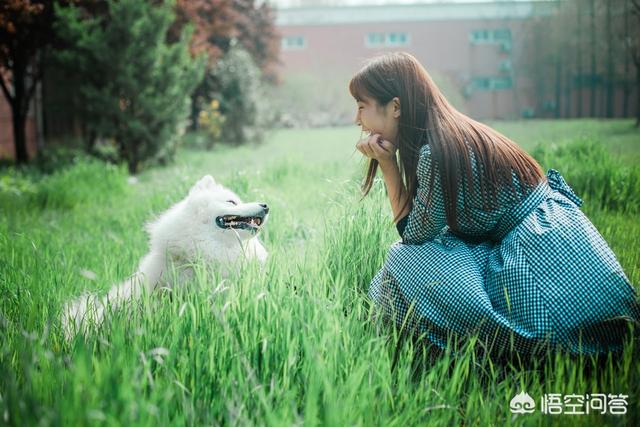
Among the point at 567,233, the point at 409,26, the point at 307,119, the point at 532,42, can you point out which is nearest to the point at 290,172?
the point at 567,233

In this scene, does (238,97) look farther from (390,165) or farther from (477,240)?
(477,240)

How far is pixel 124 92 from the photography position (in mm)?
9602

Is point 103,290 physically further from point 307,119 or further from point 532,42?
point 307,119

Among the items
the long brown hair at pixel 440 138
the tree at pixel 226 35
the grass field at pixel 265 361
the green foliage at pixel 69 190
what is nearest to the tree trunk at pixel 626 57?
the grass field at pixel 265 361

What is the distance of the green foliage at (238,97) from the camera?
627 inches

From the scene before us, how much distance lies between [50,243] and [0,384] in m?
2.53

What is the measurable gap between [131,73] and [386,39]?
69.4 feet

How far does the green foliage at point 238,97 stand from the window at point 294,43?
14.0m

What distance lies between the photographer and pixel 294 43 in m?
30.0

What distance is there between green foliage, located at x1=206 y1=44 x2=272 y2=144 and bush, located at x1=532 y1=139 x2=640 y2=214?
11.3 metres

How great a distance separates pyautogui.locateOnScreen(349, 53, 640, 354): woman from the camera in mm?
2021

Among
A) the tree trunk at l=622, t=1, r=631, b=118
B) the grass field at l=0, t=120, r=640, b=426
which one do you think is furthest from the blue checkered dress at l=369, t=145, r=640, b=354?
the tree trunk at l=622, t=1, r=631, b=118

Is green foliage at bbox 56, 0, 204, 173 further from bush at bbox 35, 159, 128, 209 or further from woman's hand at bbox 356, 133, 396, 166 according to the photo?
woman's hand at bbox 356, 133, 396, 166

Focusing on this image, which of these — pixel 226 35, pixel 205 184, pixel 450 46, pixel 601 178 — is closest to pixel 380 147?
pixel 205 184
